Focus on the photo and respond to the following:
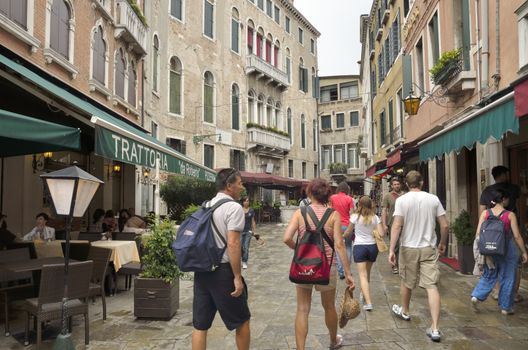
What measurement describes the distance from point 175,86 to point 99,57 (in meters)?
8.50

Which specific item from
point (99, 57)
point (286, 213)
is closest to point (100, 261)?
point (99, 57)

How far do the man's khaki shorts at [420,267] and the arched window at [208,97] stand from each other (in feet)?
60.9

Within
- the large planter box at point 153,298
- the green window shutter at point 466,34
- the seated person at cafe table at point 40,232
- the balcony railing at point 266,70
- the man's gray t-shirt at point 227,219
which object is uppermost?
the balcony railing at point 266,70

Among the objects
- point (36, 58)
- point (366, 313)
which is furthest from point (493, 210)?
point (36, 58)

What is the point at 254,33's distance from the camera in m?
27.0

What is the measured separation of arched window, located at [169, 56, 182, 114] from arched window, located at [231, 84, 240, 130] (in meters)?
4.74

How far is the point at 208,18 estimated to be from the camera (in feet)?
73.5

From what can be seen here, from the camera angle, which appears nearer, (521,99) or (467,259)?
(521,99)

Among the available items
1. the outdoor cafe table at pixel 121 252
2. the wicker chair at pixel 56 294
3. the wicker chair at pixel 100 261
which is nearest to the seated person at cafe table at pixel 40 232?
the outdoor cafe table at pixel 121 252

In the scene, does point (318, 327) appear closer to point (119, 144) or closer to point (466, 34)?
point (119, 144)

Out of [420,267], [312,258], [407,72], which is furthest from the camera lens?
[407,72]

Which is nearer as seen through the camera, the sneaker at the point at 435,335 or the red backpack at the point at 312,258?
the red backpack at the point at 312,258

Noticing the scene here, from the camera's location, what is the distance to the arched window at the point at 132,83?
1420 cm

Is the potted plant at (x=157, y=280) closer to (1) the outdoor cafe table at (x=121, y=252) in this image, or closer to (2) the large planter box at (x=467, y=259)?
(1) the outdoor cafe table at (x=121, y=252)
